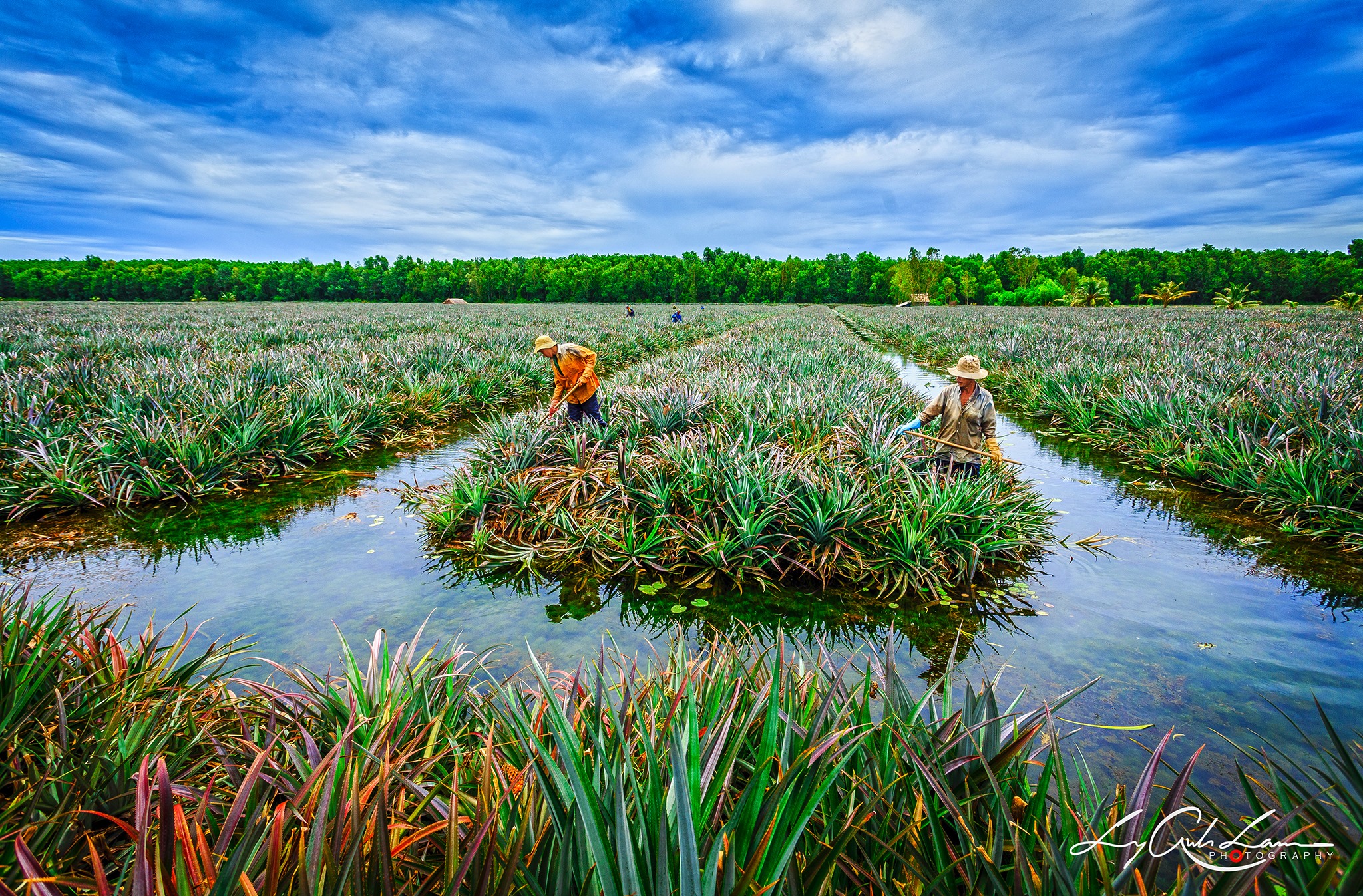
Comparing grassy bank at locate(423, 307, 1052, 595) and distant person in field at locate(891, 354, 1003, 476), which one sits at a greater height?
distant person in field at locate(891, 354, 1003, 476)

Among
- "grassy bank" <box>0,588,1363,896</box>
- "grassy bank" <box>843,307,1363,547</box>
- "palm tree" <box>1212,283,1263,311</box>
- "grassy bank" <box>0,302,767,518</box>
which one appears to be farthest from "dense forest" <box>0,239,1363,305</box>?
"grassy bank" <box>0,588,1363,896</box>

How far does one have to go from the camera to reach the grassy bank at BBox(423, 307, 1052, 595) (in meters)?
4.29

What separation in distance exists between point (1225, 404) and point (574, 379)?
808 centimetres

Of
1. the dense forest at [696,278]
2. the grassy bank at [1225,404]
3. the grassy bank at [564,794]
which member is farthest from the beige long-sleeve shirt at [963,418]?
the dense forest at [696,278]

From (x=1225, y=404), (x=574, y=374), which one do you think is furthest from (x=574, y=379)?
(x=1225, y=404)

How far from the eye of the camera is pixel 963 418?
216 inches

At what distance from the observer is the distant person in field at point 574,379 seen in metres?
6.92

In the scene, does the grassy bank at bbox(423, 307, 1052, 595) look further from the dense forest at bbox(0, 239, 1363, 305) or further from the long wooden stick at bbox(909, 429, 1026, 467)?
the dense forest at bbox(0, 239, 1363, 305)

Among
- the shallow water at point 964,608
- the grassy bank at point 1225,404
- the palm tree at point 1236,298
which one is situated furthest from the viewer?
the palm tree at point 1236,298

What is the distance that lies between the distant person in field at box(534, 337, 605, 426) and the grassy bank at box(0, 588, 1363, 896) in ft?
15.9

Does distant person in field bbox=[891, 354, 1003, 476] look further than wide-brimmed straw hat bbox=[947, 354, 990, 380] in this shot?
Yes

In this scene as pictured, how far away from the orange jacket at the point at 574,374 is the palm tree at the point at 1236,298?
57617 mm

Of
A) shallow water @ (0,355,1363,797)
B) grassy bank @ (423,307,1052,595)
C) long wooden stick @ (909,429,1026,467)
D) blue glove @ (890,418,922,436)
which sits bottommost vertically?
shallow water @ (0,355,1363,797)

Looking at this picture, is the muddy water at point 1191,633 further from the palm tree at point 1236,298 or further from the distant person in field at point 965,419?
the palm tree at point 1236,298
